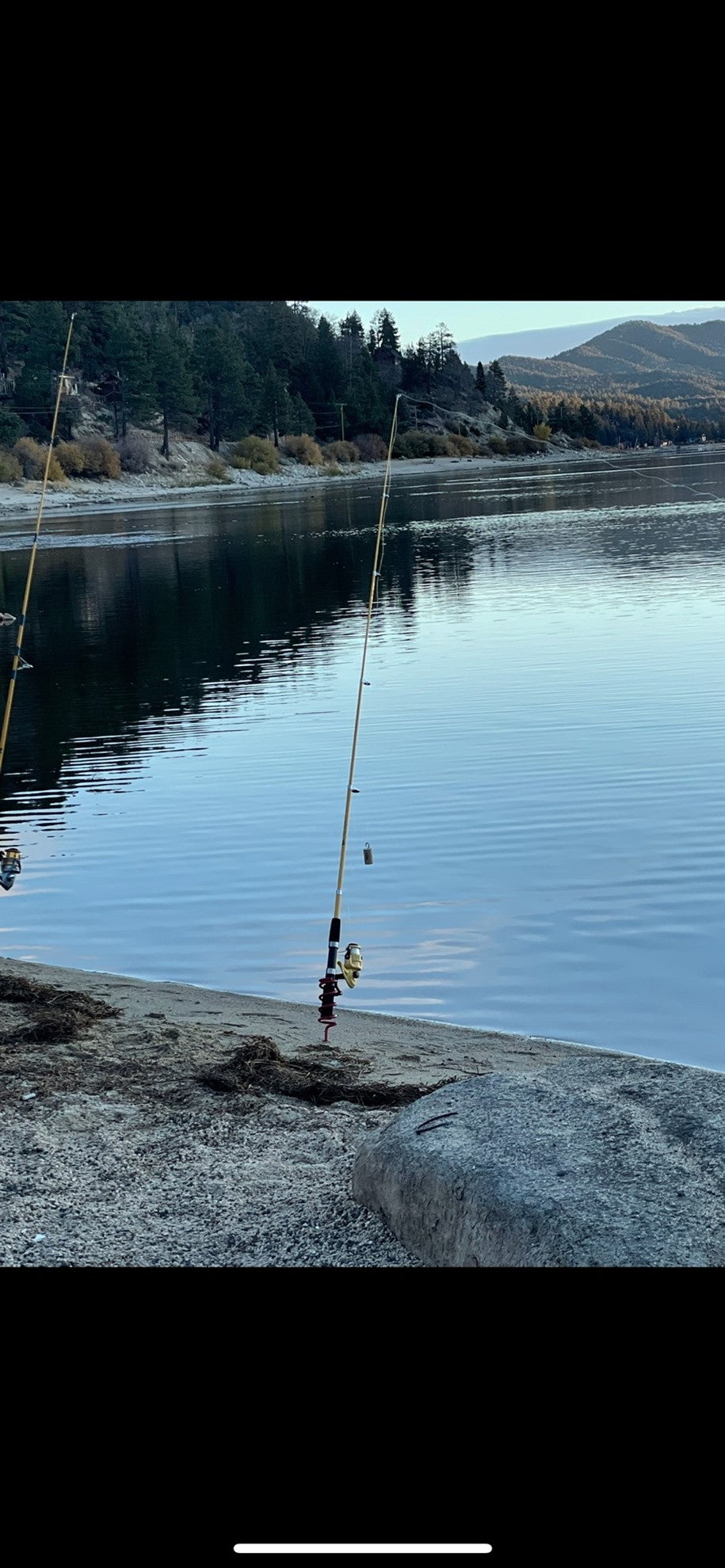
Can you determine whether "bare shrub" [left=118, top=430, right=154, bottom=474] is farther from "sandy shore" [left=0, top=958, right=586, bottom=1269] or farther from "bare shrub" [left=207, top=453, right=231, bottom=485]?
"sandy shore" [left=0, top=958, right=586, bottom=1269]

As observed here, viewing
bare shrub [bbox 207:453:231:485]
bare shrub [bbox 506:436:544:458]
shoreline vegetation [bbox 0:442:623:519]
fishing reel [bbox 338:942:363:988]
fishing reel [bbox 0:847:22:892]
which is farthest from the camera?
bare shrub [bbox 506:436:544:458]

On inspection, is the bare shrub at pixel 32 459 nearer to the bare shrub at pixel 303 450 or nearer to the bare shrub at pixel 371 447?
the bare shrub at pixel 303 450

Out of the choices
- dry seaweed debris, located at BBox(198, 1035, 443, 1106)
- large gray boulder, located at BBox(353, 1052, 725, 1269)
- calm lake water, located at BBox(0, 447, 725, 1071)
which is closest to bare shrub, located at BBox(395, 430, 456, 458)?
calm lake water, located at BBox(0, 447, 725, 1071)

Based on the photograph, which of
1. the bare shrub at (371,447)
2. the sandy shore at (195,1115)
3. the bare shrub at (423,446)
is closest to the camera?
the sandy shore at (195,1115)

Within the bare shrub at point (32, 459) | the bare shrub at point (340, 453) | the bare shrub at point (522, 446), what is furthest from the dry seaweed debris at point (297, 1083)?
the bare shrub at point (522, 446)

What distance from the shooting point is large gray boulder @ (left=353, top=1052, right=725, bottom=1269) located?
11.6ft

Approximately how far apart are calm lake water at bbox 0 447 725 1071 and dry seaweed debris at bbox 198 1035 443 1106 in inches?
48.0

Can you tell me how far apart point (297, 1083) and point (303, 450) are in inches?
2620

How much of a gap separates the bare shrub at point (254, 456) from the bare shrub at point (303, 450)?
2072 mm

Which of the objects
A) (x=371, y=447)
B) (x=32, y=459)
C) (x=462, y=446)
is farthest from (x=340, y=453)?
(x=32, y=459)

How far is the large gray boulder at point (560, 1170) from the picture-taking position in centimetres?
355

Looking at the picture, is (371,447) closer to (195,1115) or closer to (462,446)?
(462,446)
